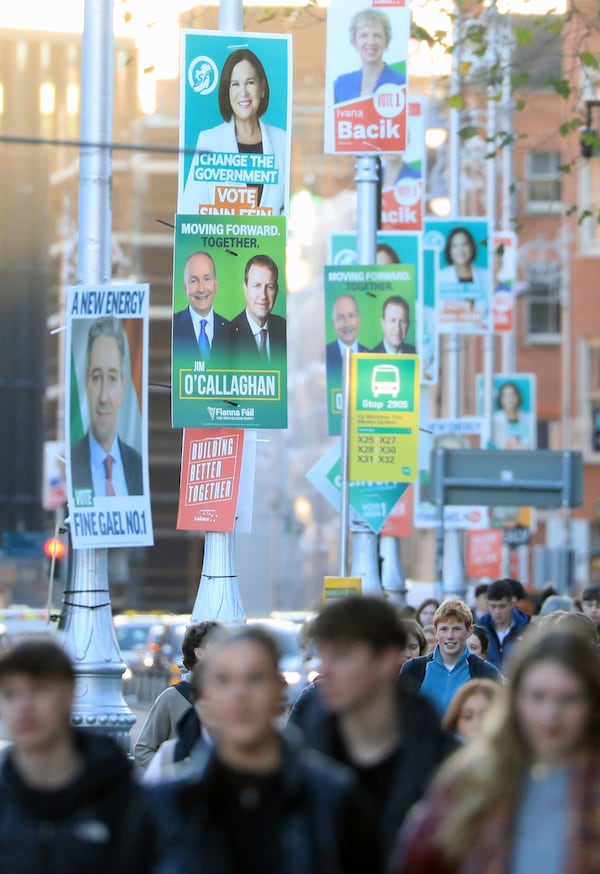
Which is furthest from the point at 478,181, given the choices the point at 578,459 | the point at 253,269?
the point at 253,269

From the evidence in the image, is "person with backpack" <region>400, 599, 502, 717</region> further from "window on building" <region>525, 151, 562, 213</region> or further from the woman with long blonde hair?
"window on building" <region>525, 151, 562, 213</region>

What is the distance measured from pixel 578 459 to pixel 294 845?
21.8 m

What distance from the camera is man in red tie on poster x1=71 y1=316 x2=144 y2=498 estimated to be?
14203 millimetres

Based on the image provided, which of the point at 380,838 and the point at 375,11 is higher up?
the point at 375,11

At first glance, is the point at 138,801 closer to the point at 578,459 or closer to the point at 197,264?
the point at 197,264

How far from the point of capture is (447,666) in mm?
11023

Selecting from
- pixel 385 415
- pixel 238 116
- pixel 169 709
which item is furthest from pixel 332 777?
pixel 385 415

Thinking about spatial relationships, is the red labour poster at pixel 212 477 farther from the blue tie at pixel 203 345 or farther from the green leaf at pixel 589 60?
the green leaf at pixel 589 60

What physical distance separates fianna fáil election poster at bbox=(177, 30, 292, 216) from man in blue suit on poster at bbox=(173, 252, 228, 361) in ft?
1.40

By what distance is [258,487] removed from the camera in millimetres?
91938

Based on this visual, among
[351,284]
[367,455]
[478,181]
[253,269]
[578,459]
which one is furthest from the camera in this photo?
[478,181]

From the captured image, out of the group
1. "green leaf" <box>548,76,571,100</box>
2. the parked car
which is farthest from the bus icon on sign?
the parked car

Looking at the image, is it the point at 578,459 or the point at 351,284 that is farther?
the point at 578,459

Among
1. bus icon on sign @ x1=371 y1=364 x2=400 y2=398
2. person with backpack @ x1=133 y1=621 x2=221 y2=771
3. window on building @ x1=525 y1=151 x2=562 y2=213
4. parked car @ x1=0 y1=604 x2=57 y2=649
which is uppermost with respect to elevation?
window on building @ x1=525 y1=151 x2=562 y2=213
